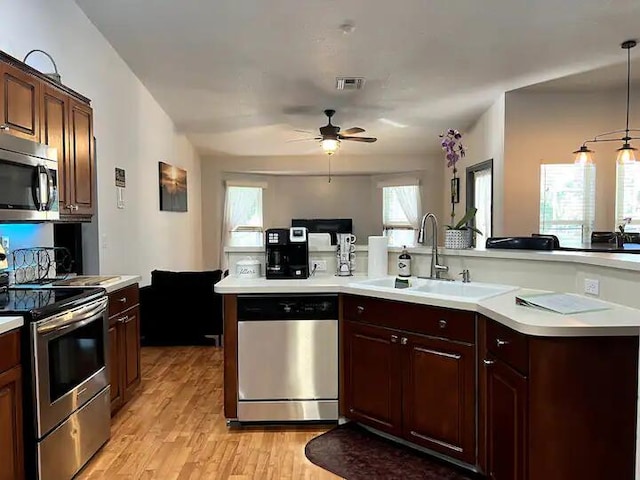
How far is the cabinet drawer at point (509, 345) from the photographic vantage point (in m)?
1.81

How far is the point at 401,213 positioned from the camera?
8617 millimetres

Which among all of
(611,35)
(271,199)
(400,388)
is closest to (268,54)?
(611,35)

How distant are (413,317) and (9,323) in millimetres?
1811

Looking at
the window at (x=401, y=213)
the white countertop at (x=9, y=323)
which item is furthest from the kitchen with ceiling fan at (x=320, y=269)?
the window at (x=401, y=213)

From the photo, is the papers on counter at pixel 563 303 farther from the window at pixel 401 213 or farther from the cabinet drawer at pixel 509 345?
the window at pixel 401 213

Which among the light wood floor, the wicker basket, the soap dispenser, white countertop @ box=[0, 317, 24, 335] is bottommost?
the light wood floor

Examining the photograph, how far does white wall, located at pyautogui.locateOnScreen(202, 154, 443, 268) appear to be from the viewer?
8.35 meters

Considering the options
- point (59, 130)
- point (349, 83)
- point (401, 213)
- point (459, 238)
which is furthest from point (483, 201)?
point (59, 130)

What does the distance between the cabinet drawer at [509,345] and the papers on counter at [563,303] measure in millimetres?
175

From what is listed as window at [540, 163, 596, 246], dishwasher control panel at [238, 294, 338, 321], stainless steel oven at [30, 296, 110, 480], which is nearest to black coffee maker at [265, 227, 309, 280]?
dishwasher control panel at [238, 294, 338, 321]

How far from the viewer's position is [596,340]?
5.71 ft

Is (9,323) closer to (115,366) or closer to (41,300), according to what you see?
(41,300)

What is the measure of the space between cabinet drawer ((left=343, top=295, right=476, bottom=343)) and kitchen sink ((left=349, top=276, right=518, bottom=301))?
92 millimetres

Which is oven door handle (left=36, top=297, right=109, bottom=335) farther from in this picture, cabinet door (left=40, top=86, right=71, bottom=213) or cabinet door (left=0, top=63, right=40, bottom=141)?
cabinet door (left=0, top=63, right=40, bottom=141)
